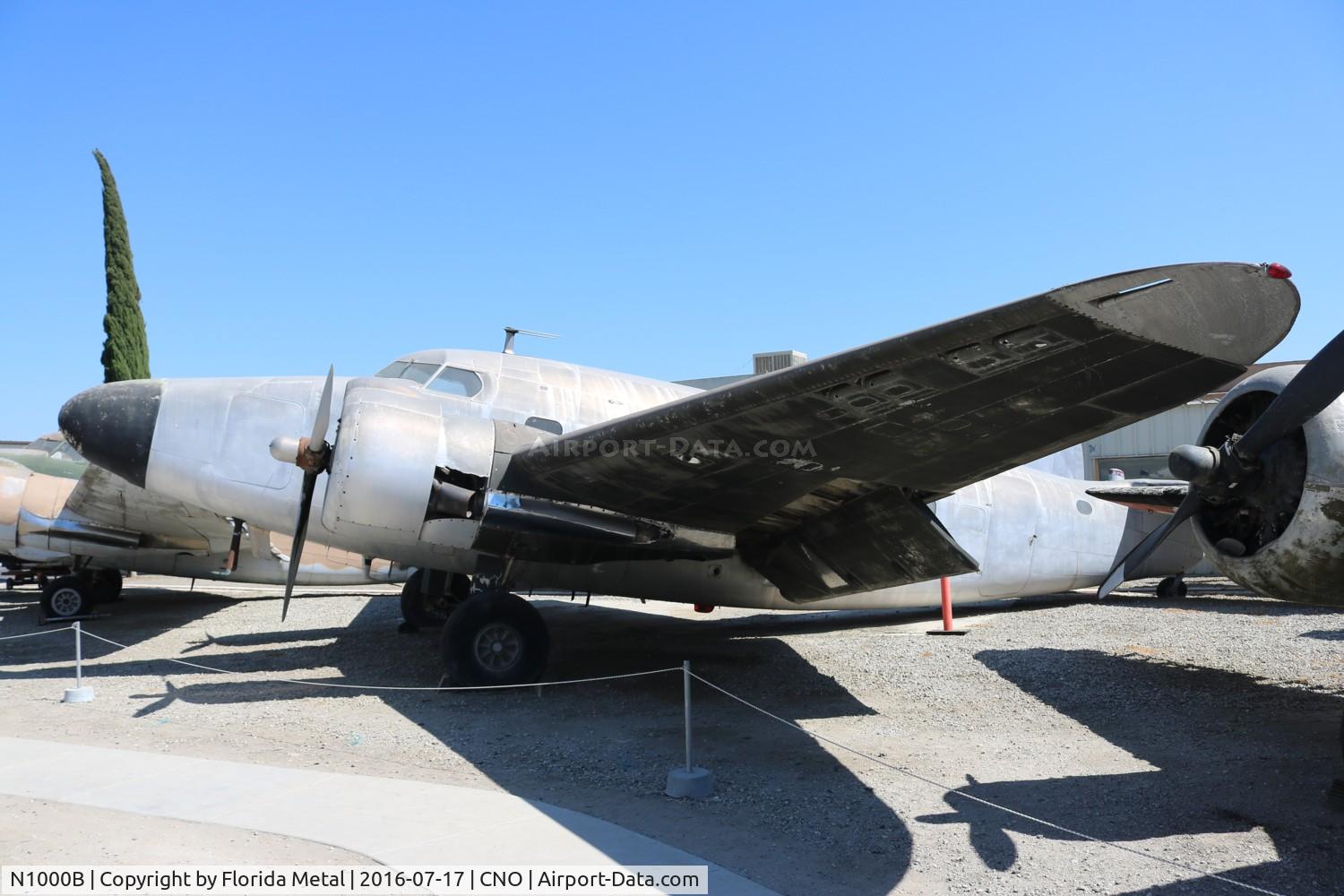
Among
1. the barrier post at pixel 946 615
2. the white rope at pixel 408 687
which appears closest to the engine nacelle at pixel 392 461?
the white rope at pixel 408 687

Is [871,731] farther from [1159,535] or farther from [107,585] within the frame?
[107,585]

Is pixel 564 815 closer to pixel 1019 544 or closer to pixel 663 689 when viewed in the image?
pixel 663 689

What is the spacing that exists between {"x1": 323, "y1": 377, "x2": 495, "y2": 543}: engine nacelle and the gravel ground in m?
1.68

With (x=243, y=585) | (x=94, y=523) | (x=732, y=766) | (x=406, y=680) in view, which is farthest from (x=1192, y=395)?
(x=243, y=585)

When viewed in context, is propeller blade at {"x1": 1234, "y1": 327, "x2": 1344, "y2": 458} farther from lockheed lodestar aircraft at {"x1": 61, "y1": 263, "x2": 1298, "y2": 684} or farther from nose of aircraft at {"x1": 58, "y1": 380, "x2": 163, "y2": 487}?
nose of aircraft at {"x1": 58, "y1": 380, "x2": 163, "y2": 487}

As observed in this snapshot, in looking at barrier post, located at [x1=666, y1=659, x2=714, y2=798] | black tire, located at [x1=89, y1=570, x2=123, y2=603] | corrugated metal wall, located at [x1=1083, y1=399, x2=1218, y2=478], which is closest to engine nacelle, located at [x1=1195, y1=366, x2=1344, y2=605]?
barrier post, located at [x1=666, y1=659, x2=714, y2=798]

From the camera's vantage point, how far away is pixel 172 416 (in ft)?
28.8

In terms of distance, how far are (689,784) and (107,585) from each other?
15435 millimetres

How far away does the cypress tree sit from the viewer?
97.7 feet

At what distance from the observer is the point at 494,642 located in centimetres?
860

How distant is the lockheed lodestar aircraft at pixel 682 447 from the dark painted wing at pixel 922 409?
2cm

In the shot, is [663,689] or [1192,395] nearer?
[1192,395]

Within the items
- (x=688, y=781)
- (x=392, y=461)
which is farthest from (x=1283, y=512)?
(x=392, y=461)

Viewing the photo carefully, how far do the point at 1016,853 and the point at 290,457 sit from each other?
251 inches
